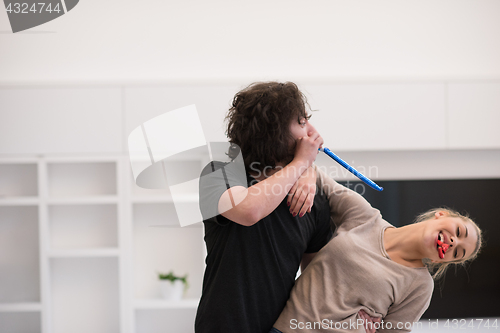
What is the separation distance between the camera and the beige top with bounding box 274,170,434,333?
114 centimetres

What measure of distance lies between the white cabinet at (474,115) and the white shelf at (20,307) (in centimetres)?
281

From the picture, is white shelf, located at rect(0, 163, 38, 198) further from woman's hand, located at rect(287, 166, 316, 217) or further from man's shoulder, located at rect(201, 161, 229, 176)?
woman's hand, located at rect(287, 166, 316, 217)

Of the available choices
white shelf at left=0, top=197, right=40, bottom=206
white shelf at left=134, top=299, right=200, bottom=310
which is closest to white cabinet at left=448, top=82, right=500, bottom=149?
white shelf at left=134, top=299, right=200, bottom=310

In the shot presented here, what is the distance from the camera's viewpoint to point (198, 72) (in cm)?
257

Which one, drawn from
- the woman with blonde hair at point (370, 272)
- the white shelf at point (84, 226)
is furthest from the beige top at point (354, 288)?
the white shelf at point (84, 226)

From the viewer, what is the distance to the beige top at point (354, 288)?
3.75 ft

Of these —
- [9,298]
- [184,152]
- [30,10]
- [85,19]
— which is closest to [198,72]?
[184,152]

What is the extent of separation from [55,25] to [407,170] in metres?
2.54

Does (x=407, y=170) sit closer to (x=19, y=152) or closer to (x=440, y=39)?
(x=440, y=39)

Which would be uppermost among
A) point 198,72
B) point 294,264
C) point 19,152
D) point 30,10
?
point 30,10

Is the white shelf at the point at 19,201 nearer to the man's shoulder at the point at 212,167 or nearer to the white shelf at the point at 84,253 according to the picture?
the white shelf at the point at 84,253

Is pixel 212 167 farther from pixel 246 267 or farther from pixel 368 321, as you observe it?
pixel 368 321

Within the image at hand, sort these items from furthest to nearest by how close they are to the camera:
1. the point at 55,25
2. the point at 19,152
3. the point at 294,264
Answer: the point at 55,25 < the point at 19,152 < the point at 294,264

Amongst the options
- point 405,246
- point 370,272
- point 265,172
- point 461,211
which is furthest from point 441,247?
point 461,211
